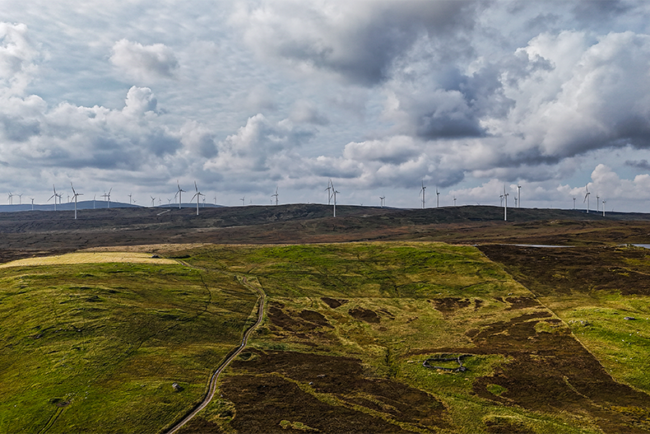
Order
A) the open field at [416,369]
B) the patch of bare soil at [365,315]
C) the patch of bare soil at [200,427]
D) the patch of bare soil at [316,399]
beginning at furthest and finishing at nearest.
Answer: the patch of bare soil at [365,315] → the open field at [416,369] → the patch of bare soil at [316,399] → the patch of bare soil at [200,427]

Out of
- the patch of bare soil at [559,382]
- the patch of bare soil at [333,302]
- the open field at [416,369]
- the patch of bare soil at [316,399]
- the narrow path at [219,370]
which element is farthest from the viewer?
the patch of bare soil at [333,302]

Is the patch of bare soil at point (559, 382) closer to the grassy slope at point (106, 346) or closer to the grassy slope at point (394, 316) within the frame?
the grassy slope at point (394, 316)

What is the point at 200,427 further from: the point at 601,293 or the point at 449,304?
the point at 601,293

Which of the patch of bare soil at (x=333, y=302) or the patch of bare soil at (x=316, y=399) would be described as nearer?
the patch of bare soil at (x=316, y=399)

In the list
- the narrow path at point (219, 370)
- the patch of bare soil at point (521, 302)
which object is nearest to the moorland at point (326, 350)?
the patch of bare soil at point (521, 302)

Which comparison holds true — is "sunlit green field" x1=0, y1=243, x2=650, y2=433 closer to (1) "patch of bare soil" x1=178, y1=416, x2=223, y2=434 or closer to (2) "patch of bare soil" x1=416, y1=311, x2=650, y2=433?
(1) "patch of bare soil" x1=178, y1=416, x2=223, y2=434

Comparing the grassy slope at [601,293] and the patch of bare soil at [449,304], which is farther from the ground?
the grassy slope at [601,293]

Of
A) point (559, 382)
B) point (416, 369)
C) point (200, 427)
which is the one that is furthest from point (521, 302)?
point (200, 427)
